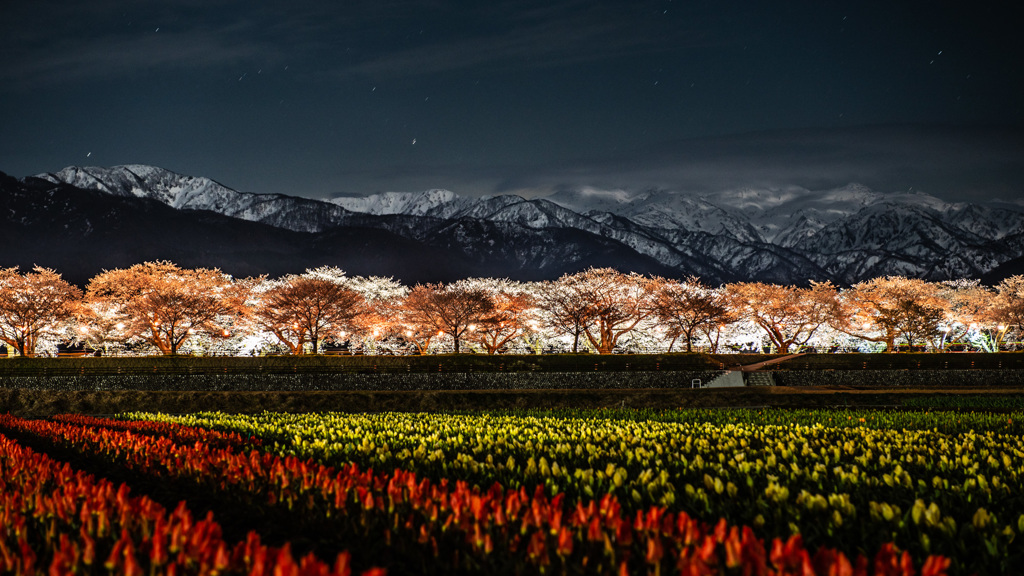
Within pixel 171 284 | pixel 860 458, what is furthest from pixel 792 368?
pixel 171 284

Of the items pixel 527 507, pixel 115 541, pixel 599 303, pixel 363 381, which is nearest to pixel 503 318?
pixel 599 303

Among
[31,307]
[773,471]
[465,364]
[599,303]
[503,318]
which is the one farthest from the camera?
[599,303]

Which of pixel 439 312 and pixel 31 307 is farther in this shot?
pixel 439 312

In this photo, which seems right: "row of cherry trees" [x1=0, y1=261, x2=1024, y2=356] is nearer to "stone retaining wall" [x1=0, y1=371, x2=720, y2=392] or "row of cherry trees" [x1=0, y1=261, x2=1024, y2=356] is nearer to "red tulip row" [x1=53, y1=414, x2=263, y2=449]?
"stone retaining wall" [x1=0, y1=371, x2=720, y2=392]

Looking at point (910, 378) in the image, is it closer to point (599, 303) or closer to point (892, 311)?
point (892, 311)

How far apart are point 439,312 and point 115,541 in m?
48.7

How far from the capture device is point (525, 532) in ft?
13.5

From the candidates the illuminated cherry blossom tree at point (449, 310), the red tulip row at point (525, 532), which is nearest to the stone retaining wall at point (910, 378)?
the illuminated cherry blossom tree at point (449, 310)

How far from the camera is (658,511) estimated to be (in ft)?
13.1

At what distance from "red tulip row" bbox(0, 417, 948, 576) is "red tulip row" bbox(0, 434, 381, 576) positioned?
794 mm

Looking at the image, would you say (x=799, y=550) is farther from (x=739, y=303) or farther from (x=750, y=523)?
(x=739, y=303)

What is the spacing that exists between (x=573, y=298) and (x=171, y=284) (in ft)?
119

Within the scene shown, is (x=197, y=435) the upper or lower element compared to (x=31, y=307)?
lower

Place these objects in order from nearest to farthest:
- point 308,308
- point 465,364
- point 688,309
A: point 465,364, point 308,308, point 688,309
